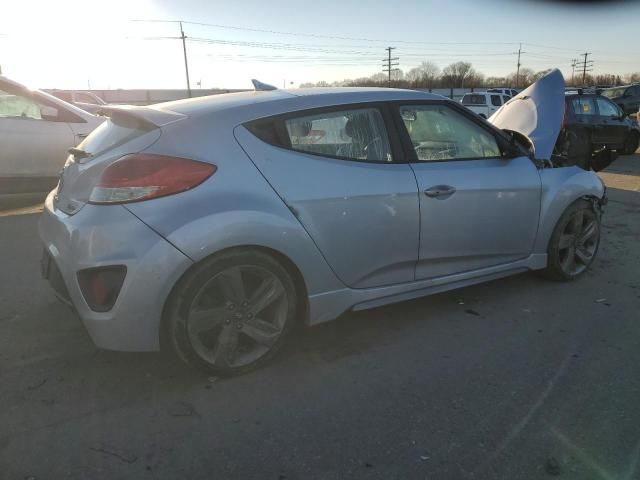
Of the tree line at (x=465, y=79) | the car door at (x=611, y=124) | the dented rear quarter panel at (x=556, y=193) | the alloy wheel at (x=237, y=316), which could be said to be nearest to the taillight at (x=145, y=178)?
the alloy wheel at (x=237, y=316)

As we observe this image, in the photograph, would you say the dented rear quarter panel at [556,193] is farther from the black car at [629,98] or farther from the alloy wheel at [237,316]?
the black car at [629,98]

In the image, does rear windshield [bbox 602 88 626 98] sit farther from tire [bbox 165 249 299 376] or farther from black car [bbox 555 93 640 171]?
tire [bbox 165 249 299 376]

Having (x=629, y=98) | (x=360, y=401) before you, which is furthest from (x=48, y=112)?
(x=629, y=98)

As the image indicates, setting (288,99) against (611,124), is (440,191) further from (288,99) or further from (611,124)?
(611,124)

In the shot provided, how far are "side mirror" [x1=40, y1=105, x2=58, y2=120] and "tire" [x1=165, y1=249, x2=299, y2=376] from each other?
5.50 meters

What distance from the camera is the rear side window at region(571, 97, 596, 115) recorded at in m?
11.9

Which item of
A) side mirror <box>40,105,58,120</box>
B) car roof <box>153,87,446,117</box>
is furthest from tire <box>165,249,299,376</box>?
side mirror <box>40,105,58,120</box>

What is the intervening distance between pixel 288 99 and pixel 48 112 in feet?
17.4

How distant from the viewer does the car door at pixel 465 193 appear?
10.8ft

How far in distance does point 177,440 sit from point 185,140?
146cm

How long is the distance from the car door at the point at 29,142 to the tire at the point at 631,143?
13157mm

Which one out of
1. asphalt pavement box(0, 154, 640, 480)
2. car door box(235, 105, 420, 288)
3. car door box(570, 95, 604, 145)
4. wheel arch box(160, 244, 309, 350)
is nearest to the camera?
asphalt pavement box(0, 154, 640, 480)

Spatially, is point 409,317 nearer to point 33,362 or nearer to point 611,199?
point 33,362

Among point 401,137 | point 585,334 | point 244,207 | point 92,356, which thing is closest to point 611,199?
point 585,334
